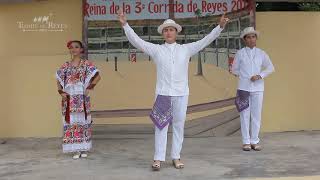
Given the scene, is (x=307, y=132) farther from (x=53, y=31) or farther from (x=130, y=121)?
(x=53, y=31)

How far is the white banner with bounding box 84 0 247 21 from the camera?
28.8ft

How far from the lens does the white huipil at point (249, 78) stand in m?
7.80

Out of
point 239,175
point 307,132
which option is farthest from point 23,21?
point 307,132

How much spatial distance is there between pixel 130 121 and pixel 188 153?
1.56 meters

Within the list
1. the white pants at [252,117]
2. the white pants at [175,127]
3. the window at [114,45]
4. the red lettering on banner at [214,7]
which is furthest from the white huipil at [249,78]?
the window at [114,45]

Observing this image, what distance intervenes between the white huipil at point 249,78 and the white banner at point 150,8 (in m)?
1.34

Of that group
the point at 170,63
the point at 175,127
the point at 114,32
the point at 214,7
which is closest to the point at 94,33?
the point at 114,32

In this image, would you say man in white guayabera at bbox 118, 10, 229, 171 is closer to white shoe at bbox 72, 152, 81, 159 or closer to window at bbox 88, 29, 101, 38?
white shoe at bbox 72, 152, 81, 159

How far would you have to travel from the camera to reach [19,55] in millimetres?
8812

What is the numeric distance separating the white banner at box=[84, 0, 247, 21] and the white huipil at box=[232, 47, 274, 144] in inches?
52.8

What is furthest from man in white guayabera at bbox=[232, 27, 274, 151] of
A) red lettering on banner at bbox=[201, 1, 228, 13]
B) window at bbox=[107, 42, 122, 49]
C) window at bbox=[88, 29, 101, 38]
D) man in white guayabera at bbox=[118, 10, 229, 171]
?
window at bbox=[88, 29, 101, 38]

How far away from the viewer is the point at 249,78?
7773 millimetres

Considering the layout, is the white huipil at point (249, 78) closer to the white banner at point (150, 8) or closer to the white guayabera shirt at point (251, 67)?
the white guayabera shirt at point (251, 67)

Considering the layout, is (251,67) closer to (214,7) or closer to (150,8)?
(214,7)
